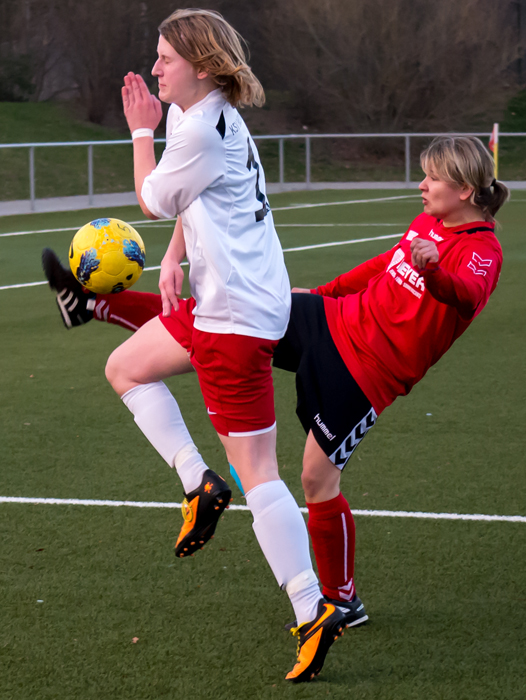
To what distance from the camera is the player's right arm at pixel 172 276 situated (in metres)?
3.13

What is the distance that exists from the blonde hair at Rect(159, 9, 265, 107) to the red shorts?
727 mm

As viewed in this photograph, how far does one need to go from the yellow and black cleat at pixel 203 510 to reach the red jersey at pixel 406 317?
58cm

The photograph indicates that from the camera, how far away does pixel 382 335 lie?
340 cm

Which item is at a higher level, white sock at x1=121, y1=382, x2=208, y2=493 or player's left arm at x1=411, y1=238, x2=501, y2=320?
player's left arm at x1=411, y1=238, x2=501, y2=320

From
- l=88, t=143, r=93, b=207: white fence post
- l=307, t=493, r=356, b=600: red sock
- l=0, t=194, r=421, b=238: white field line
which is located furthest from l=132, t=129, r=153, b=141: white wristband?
l=88, t=143, r=93, b=207: white fence post

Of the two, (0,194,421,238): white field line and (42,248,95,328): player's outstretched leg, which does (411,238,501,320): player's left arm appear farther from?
(0,194,421,238): white field line

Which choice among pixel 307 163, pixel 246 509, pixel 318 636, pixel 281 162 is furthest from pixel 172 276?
pixel 307 163

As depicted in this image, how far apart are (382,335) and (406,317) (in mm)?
103

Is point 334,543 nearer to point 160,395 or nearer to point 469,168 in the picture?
point 160,395

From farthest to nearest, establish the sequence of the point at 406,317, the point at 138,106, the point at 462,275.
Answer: the point at 406,317 → the point at 138,106 → the point at 462,275

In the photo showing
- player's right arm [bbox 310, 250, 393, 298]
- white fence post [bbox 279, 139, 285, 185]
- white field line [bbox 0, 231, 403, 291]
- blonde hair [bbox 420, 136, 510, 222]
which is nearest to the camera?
blonde hair [bbox 420, 136, 510, 222]

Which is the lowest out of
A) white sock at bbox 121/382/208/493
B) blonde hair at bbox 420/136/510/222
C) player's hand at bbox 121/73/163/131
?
white sock at bbox 121/382/208/493

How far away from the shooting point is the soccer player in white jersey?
294 centimetres

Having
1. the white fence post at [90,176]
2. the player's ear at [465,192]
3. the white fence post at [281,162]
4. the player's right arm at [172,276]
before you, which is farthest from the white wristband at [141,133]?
the white fence post at [281,162]
